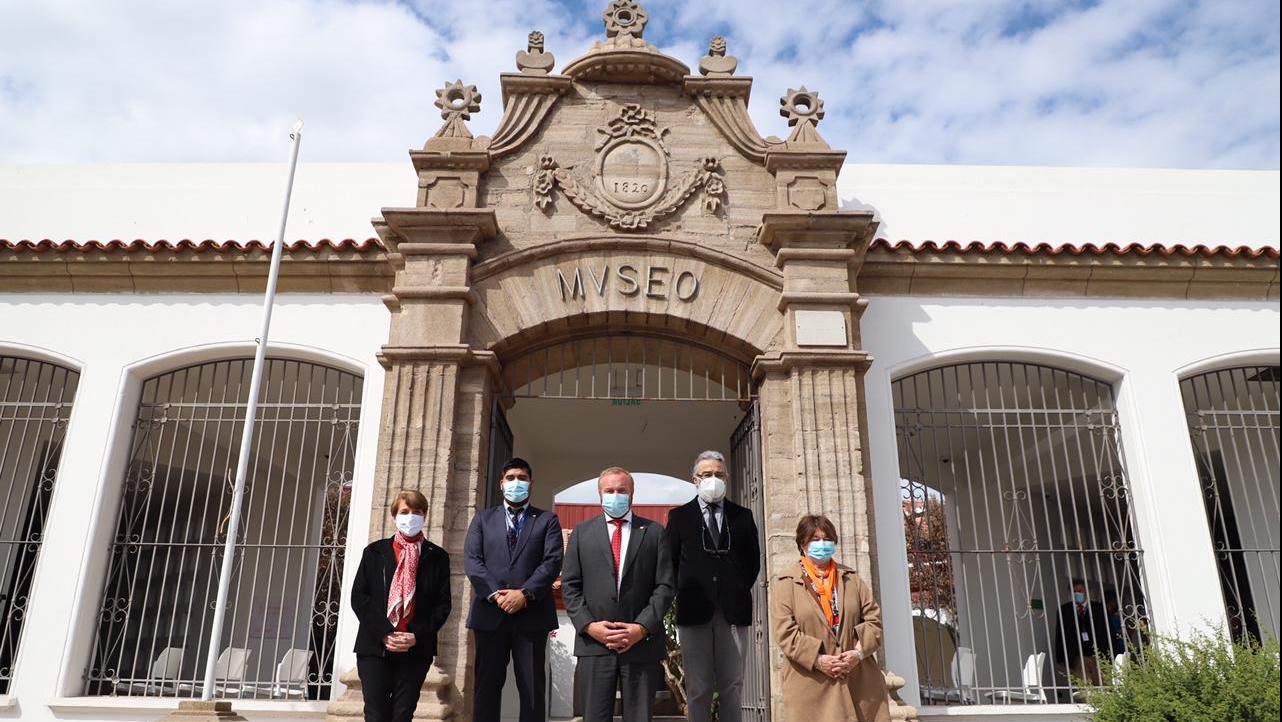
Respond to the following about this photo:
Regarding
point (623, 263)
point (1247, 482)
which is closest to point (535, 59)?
point (623, 263)

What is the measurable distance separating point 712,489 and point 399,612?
6.13 ft

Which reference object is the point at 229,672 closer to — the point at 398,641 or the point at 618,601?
the point at 398,641

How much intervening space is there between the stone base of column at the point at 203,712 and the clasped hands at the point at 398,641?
158 cm

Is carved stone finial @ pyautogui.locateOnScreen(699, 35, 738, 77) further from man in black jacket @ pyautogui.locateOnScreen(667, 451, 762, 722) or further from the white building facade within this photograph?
man in black jacket @ pyautogui.locateOnScreen(667, 451, 762, 722)

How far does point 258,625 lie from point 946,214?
8790 mm

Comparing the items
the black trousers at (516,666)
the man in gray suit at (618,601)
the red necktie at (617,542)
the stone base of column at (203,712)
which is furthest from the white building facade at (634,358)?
the red necktie at (617,542)

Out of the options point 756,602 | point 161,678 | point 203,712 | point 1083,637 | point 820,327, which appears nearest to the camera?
→ point 203,712

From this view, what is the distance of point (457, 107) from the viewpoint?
7.60m

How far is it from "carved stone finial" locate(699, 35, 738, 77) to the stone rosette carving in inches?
27.8

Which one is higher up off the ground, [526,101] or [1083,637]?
[526,101]

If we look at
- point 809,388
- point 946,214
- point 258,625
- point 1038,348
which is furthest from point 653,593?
point 258,625

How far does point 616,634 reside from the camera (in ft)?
15.3

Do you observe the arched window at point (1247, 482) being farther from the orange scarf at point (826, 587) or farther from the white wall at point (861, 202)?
the orange scarf at point (826, 587)

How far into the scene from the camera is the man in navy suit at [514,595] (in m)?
4.99
